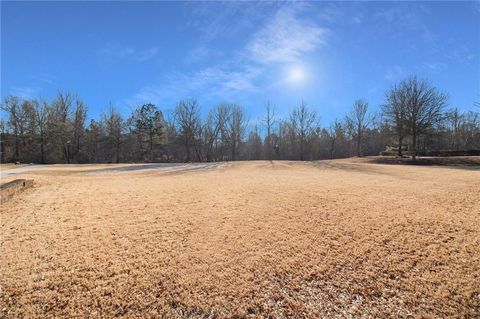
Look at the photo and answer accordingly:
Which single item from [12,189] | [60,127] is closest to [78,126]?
[60,127]

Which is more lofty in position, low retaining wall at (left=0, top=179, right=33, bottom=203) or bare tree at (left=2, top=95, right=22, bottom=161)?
bare tree at (left=2, top=95, right=22, bottom=161)

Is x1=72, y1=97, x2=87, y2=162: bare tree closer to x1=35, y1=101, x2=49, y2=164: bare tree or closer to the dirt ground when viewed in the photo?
x1=35, y1=101, x2=49, y2=164: bare tree

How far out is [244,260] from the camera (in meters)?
3.88

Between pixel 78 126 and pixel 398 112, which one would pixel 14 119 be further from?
pixel 398 112

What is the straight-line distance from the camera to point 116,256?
400 cm

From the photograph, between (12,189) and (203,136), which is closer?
(12,189)

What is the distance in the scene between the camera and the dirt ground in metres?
2.92

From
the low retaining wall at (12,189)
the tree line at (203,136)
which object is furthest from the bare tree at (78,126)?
the low retaining wall at (12,189)

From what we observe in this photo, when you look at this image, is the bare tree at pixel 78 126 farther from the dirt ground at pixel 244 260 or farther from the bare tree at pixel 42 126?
the dirt ground at pixel 244 260

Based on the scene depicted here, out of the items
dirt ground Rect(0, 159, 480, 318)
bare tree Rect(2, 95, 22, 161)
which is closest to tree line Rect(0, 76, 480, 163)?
bare tree Rect(2, 95, 22, 161)

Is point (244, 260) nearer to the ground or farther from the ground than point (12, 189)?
nearer to the ground

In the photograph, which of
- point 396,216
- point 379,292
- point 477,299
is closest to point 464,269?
point 477,299

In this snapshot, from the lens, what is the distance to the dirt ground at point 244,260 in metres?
2.92

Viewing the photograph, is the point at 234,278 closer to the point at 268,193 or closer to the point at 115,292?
the point at 115,292
